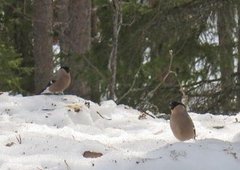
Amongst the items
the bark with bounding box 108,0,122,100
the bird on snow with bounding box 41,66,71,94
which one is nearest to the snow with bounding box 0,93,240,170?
the bird on snow with bounding box 41,66,71,94

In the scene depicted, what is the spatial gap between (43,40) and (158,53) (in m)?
4.42

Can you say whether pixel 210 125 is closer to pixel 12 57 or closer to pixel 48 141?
pixel 48 141

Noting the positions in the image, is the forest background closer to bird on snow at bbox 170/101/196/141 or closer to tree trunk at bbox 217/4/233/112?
tree trunk at bbox 217/4/233/112

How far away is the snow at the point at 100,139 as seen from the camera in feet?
13.8

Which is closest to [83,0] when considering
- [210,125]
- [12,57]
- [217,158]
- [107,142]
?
[12,57]

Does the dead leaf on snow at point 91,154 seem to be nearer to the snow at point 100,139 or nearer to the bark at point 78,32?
the snow at point 100,139

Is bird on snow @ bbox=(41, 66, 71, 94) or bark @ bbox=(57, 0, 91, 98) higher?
bark @ bbox=(57, 0, 91, 98)

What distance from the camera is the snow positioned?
4.20 metres

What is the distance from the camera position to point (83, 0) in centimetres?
1102

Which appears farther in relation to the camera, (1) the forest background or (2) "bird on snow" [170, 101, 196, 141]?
(1) the forest background

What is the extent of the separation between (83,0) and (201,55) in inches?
102

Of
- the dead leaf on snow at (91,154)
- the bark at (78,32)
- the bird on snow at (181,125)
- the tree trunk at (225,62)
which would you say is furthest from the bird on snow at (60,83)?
the dead leaf on snow at (91,154)

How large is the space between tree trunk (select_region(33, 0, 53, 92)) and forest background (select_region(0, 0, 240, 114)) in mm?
1442

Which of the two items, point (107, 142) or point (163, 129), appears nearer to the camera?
point (107, 142)
